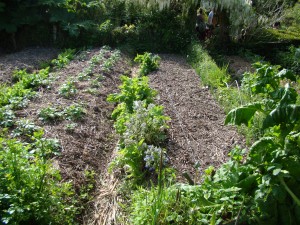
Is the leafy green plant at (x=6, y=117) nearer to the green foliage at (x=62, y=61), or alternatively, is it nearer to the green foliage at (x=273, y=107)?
the green foliage at (x=273, y=107)

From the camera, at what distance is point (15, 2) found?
35.5 ft

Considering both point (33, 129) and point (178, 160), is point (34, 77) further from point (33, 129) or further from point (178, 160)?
point (178, 160)

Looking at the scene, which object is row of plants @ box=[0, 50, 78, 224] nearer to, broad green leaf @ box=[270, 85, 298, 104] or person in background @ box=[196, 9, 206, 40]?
broad green leaf @ box=[270, 85, 298, 104]

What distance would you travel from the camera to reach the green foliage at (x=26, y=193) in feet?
9.29

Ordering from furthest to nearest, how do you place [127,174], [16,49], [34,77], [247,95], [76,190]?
[16,49], [34,77], [247,95], [127,174], [76,190]

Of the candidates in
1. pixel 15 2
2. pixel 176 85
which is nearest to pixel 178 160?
pixel 176 85

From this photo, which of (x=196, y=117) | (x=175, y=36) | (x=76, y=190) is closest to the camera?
(x=76, y=190)

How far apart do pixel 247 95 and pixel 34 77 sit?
4.09 meters

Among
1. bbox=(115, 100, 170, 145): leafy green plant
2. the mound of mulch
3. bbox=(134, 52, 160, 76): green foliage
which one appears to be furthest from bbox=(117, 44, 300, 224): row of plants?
bbox=(134, 52, 160, 76): green foliage

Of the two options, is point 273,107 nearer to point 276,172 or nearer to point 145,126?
point 276,172

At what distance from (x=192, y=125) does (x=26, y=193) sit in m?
2.80

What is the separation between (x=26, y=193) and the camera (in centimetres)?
298

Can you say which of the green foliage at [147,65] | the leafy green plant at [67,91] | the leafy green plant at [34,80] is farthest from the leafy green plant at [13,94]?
the green foliage at [147,65]

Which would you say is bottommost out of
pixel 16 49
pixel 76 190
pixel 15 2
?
pixel 16 49
